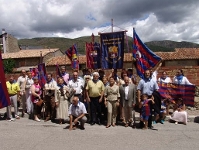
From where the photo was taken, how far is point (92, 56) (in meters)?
9.80

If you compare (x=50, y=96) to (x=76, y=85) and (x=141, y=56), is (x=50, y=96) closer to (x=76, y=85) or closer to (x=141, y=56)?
(x=76, y=85)

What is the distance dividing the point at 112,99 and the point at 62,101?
1.73 meters

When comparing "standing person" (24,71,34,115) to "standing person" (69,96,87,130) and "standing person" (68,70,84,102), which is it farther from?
"standing person" (69,96,87,130)

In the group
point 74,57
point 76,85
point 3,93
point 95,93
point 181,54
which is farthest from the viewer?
point 181,54

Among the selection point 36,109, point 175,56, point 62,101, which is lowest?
point 36,109

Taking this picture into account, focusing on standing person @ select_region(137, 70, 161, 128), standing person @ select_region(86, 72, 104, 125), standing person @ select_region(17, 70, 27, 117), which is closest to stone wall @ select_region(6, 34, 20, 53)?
standing person @ select_region(17, 70, 27, 117)

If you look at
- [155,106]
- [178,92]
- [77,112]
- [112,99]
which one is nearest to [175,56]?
[178,92]

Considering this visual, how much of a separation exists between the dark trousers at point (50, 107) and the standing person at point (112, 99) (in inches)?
75.5

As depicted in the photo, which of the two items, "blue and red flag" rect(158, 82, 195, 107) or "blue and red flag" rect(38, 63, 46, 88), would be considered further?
"blue and red flag" rect(38, 63, 46, 88)

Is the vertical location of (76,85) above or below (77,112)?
above

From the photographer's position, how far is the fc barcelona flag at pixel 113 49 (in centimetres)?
832

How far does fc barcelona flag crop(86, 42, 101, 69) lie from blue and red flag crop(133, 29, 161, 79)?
6.59 ft

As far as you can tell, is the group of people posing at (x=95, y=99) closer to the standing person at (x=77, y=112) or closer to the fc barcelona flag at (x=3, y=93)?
the standing person at (x=77, y=112)

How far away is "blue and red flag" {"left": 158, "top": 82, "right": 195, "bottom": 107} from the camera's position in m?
8.18
